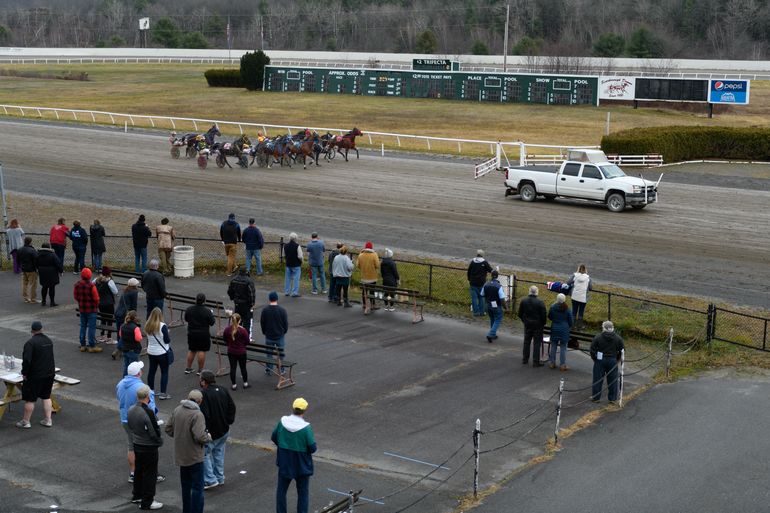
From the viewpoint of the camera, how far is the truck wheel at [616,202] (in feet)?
104

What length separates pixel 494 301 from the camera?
18422 millimetres

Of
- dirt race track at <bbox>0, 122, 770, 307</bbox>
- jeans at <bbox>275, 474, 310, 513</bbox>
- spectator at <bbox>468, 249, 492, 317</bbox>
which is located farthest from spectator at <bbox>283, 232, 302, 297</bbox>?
jeans at <bbox>275, 474, 310, 513</bbox>

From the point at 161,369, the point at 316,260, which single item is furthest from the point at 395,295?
the point at 161,369

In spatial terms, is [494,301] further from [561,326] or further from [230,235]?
[230,235]

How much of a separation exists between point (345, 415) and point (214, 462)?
3024 mm

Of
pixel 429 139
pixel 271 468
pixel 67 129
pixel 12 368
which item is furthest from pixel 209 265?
pixel 67 129

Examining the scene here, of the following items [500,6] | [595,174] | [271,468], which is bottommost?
[271,468]

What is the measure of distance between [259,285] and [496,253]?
646cm

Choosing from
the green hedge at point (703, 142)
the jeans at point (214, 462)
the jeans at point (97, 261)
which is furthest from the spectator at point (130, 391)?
the green hedge at point (703, 142)

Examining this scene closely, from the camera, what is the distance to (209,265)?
2438cm

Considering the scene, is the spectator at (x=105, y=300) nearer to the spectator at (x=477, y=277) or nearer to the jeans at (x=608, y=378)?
the spectator at (x=477, y=277)

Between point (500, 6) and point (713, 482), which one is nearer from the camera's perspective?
point (713, 482)

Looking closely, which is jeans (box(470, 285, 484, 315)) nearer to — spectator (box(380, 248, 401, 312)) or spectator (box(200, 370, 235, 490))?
spectator (box(380, 248, 401, 312))

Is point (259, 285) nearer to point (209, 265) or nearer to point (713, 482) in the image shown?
point (209, 265)
